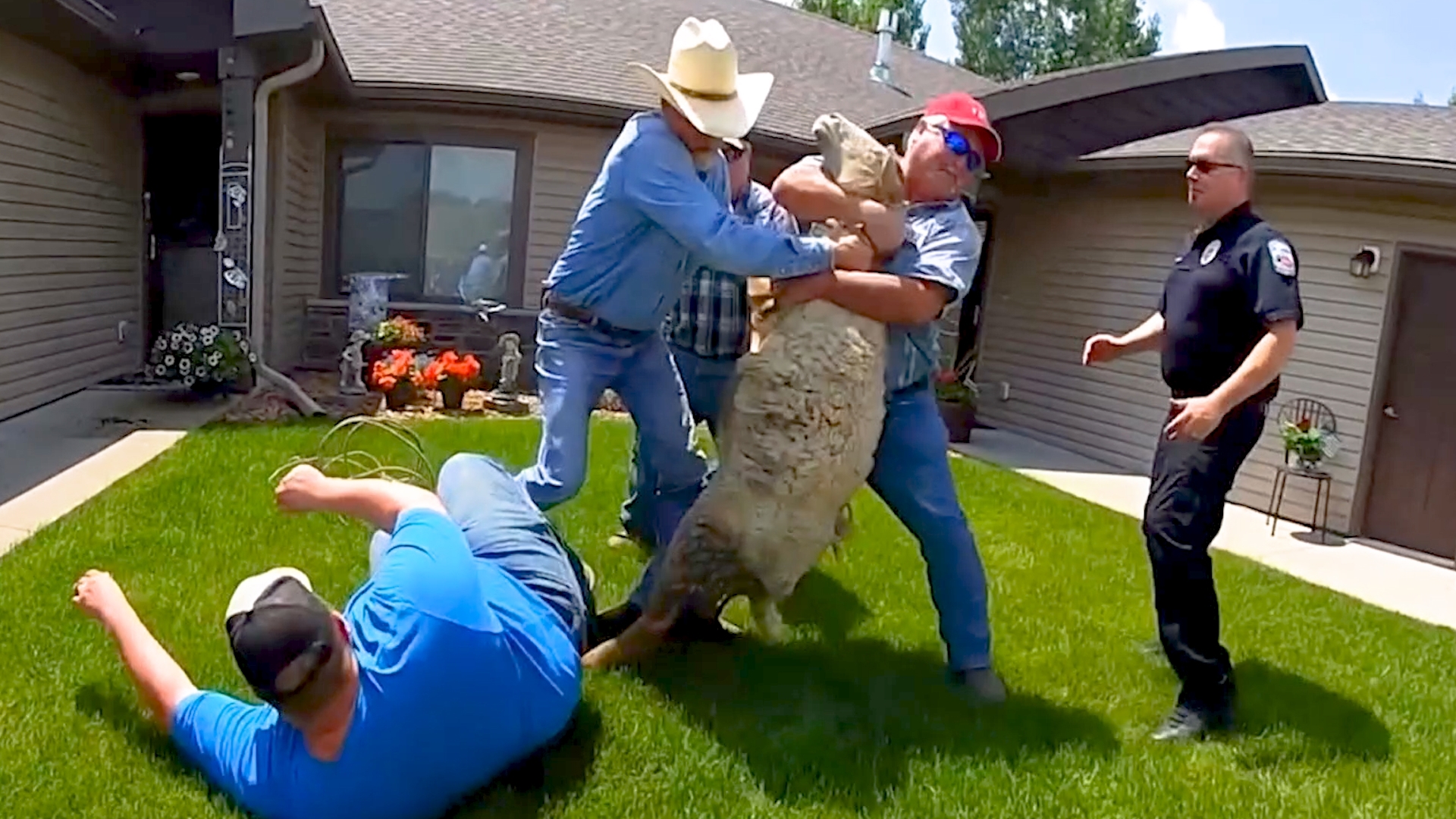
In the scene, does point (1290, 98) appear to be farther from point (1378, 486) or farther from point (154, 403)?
point (154, 403)

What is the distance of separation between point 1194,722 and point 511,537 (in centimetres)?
203

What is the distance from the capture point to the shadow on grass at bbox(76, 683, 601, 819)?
2.79 meters

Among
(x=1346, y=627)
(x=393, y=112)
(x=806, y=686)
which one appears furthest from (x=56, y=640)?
(x=393, y=112)

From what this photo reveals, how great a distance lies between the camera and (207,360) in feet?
26.1

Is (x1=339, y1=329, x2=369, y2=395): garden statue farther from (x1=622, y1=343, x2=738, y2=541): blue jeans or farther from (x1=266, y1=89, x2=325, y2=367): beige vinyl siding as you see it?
(x1=622, y1=343, x2=738, y2=541): blue jeans

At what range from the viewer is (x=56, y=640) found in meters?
3.43

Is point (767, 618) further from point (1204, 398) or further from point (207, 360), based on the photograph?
point (207, 360)

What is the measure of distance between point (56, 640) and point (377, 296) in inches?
249

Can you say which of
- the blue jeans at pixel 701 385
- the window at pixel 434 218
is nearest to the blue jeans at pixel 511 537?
the blue jeans at pixel 701 385

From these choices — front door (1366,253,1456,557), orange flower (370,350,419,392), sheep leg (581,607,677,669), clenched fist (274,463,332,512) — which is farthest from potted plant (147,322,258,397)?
front door (1366,253,1456,557)

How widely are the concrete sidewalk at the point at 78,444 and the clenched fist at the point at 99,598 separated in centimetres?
162

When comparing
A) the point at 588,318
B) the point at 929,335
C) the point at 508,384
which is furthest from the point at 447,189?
the point at 929,335

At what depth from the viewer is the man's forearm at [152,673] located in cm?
279

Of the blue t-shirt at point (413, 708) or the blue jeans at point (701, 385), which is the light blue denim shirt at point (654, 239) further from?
the blue t-shirt at point (413, 708)
